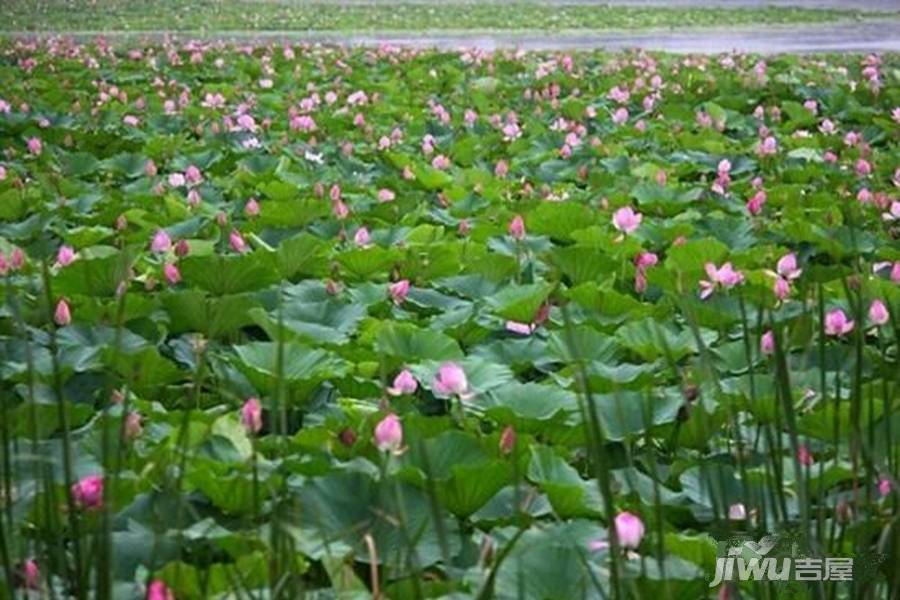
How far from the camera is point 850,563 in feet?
3.71

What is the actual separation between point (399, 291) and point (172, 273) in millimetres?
Result: 401

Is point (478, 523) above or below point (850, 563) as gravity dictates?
below

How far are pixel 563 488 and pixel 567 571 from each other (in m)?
0.26

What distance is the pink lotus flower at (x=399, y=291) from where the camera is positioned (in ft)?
7.96

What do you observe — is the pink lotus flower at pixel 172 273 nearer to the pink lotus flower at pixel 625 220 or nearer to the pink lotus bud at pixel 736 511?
the pink lotus flower at pixel 625 220

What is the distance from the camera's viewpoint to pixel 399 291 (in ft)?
7.97

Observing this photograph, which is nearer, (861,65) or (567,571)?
(567,571)

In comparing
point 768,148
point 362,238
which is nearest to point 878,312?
point 362,238

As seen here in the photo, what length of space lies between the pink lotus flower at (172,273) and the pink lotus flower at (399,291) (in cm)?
37

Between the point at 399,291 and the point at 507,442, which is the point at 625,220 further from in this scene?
the point at 507,442

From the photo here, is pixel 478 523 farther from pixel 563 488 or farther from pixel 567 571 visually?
pixel 567 571

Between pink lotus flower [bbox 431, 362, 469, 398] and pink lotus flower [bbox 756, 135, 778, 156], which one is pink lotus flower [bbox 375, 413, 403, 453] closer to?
pink lotus flower [bbox 431, 362, 469, 398]

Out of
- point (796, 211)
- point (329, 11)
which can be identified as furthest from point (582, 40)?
point (796, 211)

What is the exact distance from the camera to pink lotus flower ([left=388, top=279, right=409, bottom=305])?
2426 millimetres
